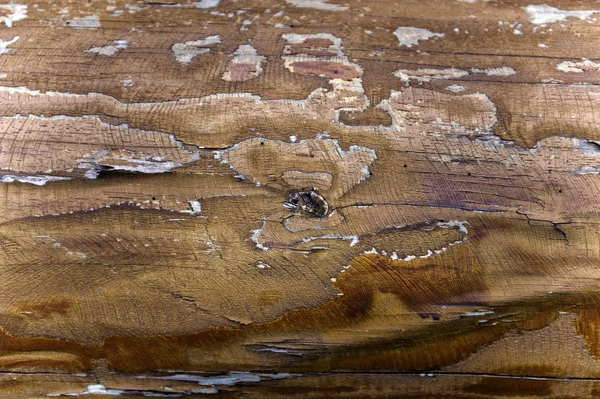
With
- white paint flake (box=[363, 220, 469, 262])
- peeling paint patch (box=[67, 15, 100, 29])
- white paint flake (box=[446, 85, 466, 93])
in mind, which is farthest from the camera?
peeling paint patch (box=[67, 15, 100, 29])

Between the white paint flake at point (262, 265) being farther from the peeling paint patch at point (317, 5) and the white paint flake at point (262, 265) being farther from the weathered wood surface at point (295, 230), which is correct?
the peeling paint patch at point (317, 5)

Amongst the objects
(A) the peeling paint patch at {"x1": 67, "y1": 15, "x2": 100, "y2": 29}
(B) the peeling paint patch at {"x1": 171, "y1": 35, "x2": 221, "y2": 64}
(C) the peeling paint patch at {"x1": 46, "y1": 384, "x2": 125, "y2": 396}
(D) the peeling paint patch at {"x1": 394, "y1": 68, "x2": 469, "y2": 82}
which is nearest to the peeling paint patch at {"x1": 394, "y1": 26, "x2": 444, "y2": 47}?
(D) the peeling paint patch at {"x1": 394, "y1": 68, "x2": 469, "y2": 82}

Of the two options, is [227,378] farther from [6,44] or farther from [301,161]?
[6,44]

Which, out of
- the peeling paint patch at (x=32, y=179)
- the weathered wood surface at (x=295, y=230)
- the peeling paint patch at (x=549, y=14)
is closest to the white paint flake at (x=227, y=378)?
the weathered wood surface at (x=295, y=230)

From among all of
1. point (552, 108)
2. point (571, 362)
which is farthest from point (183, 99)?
point (571, 362)

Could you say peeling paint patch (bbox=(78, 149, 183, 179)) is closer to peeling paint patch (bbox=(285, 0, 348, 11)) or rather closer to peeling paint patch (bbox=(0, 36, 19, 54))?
peeling paint patch (bbox=(0, 36, 19, 54))

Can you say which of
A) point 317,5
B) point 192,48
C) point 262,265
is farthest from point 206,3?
point 262,265
